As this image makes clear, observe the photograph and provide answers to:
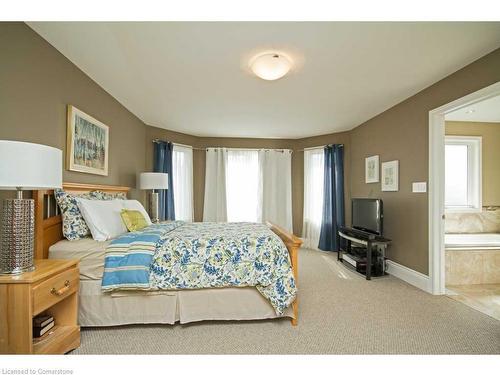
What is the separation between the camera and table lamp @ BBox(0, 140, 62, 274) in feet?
4.35

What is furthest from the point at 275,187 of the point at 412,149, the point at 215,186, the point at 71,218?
the point at 71,218

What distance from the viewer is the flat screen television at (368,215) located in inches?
135

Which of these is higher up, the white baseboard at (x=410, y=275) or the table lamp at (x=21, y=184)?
the table lamp at (x=21, y=184)

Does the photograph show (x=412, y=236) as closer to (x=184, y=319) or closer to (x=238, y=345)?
(x=238, y=345)

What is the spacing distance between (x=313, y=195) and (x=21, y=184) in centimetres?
479

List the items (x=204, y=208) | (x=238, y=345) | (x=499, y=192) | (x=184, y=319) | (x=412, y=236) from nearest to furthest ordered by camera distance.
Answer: (x=238, y=345) < (x=184, y=319) < (x=412, y=236) < (x=499, y=192) < (x=204, y=208)

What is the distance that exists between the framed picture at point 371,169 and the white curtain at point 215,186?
9.04 feet

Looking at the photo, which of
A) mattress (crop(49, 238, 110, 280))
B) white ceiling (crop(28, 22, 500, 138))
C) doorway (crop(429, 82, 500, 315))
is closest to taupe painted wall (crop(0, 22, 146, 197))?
white ceiling (crop(28, 22, 500, 138))

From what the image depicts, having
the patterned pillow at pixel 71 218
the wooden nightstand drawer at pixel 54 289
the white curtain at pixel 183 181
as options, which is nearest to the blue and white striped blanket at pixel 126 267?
the wooden nightstand drawer at pixel 54 289

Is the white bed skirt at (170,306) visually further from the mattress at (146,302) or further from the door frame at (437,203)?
the door frame at (437,203)

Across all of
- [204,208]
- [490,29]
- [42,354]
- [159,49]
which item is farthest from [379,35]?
[204,208]

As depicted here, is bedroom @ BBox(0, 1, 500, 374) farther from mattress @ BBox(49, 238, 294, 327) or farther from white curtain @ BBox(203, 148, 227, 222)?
white curtain @ BBox(203, 148, 227, 222)
